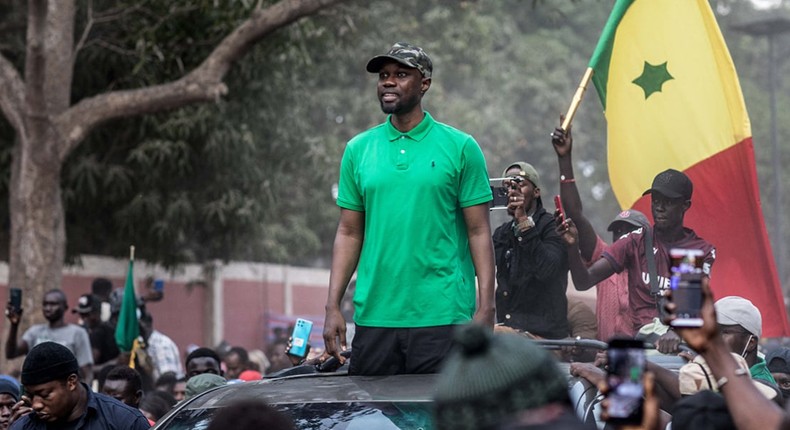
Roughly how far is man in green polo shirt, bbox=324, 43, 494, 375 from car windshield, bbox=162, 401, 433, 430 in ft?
2.05

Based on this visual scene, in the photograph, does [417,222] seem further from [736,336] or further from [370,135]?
[736,336]

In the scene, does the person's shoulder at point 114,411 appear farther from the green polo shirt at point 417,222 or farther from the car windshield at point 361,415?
the car windshield at point 361,415

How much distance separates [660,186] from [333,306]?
271cm

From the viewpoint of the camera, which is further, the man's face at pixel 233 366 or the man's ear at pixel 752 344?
the man's face at pixel 233 366

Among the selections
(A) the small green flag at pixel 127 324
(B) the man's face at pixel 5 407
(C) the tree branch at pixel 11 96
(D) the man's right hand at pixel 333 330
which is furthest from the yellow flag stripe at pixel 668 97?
(C) the tree branch at pixel 11 96

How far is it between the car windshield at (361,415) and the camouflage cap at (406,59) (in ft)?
4.78

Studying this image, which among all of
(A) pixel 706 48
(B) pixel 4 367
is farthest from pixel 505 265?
(B) pixel 4 367

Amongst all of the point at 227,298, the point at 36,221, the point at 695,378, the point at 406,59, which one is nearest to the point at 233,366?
the point at 36,221

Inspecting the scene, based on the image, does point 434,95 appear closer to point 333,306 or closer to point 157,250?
point 157,250

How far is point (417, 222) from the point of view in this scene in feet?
17.9

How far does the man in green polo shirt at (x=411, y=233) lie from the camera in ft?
17.8

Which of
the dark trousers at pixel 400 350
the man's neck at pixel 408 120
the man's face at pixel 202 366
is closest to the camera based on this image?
the dark trousers at pixel 400 350

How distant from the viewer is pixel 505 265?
762cm

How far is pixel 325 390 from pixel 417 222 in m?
0.85
